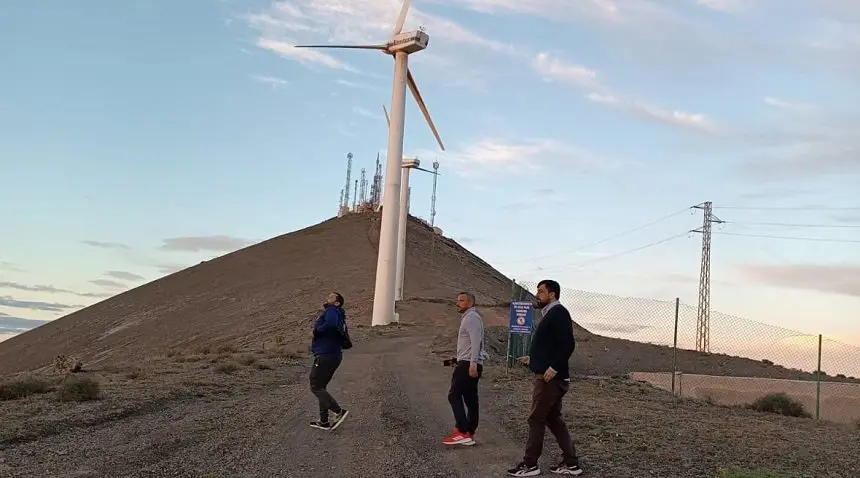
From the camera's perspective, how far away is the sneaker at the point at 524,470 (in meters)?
8.07

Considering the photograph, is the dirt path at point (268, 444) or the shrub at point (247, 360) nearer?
the dirt path at point (268, 444)

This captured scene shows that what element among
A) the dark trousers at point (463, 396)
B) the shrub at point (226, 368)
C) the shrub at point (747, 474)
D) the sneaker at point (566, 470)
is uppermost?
the dark trousers at point (463, 396)

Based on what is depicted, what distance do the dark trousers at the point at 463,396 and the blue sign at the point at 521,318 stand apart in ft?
27.3

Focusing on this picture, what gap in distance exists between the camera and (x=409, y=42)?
127 ft

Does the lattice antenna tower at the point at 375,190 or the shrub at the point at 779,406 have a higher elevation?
the lattice antenna tower at the point at 375,190

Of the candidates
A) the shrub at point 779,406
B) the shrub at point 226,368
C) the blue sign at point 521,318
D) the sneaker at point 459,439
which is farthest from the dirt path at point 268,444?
the shrub at point 779,406

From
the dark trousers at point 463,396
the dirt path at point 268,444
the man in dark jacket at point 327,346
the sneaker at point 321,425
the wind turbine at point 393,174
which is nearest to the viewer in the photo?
the dirt path at point 268,444

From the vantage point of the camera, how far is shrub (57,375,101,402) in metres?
12.9

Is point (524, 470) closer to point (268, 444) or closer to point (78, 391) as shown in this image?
point (268, 444)

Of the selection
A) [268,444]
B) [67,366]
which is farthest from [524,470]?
[67,366]

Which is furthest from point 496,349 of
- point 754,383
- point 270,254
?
point 270,254

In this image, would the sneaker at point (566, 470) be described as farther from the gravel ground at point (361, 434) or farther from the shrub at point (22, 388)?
the shrub at point (22, 388)

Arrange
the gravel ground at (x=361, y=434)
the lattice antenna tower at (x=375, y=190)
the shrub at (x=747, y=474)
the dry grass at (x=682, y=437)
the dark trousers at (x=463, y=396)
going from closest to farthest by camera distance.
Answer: the shrub at (x=747, y=474)
the gravel ground at (x=361, y=434)
the dry grass at (x=682, y=437)
the dark trousers at (x=463, y=396)
the lattice antenna tower at (x=375, y=190)

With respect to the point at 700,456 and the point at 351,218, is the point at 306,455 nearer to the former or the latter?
the point at 700,456
